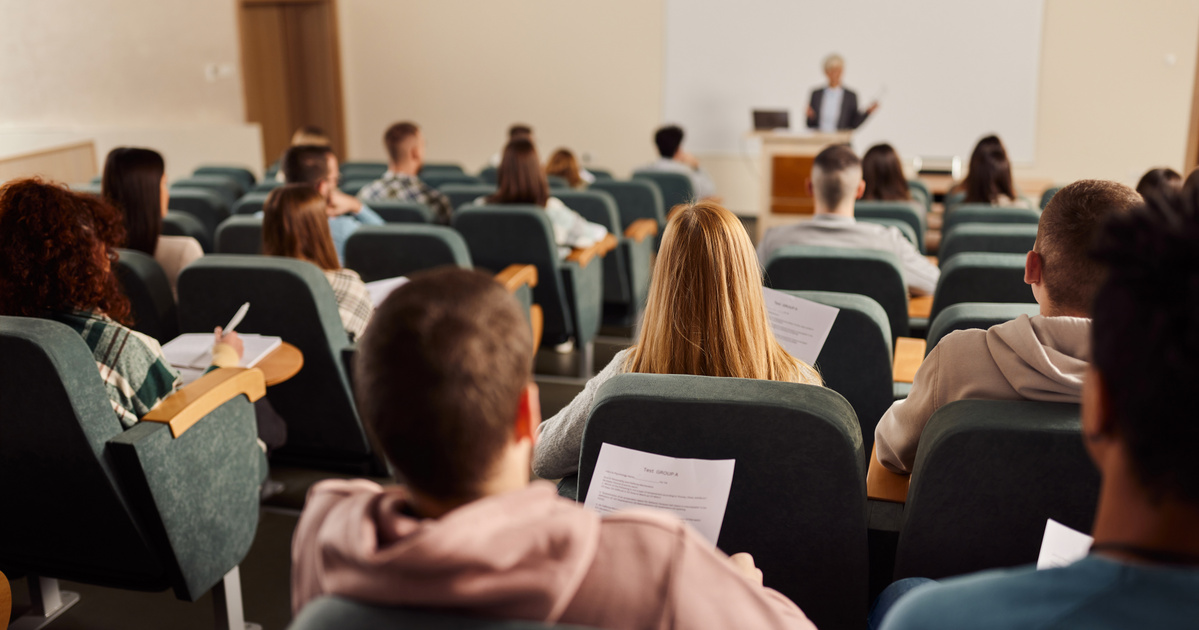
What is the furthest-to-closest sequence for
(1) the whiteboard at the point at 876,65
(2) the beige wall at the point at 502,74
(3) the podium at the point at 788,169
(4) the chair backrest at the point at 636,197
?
1. (2) the beige wall at the point at 502,74
2. (1) the whiteboard at the point at 876,65
3. (3) the podium at the point at 788,169
4. (4) the chair backrest at the point at 636,197

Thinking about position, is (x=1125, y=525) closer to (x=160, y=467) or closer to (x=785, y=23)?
(x=160, y=467)

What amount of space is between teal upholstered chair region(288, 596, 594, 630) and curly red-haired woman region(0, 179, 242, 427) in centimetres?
138

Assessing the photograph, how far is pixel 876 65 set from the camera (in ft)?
27.3

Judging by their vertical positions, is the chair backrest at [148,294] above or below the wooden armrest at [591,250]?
above

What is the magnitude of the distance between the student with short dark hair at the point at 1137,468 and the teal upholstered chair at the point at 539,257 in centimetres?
303

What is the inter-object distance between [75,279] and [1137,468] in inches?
76.2

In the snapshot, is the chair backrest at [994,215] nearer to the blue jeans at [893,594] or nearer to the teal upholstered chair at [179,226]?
the blue jeans at [893,594]

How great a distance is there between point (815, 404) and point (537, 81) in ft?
28.9

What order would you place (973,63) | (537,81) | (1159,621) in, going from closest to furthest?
1. (1159,621)
2. (973,63)
3. (537,81)

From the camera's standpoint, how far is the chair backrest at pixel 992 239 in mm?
2916

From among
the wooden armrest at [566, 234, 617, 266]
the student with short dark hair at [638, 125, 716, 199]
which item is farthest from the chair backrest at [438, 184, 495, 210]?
the student with short dark hair at [638, 125, 716, 199]

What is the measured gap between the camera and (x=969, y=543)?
1288mm

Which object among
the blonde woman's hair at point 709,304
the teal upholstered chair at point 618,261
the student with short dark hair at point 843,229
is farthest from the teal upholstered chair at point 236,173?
the blonde woman's hair at point 709,304

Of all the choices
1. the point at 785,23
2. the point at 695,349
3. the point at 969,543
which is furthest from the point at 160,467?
the point at 785,23
